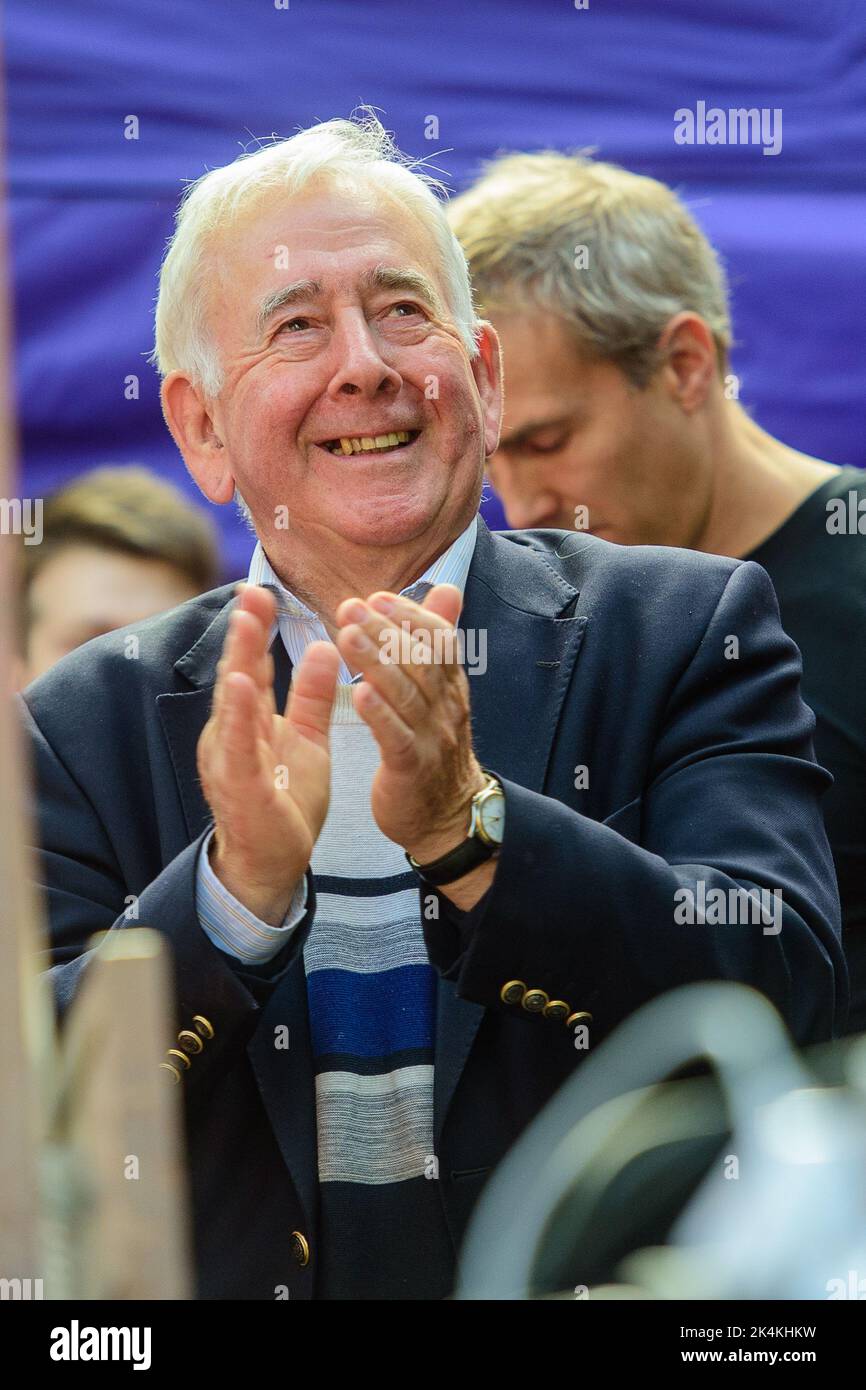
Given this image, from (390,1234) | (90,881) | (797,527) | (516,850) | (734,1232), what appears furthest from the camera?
(797,527)

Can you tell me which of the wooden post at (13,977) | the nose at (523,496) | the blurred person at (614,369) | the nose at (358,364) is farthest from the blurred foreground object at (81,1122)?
the nose at (523,496)

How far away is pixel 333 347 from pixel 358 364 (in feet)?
0.21

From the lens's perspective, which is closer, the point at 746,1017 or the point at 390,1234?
the point at 746,1017

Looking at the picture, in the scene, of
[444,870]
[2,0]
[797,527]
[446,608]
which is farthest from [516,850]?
[2,0]

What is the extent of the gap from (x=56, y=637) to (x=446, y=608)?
1.84 meters

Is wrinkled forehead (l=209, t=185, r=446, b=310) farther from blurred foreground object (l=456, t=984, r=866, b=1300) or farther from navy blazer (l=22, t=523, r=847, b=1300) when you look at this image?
blurred foreground object (l=456, t=984, r=866, b=1300)

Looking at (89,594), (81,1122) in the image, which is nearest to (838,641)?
(89,594)

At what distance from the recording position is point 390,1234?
197cm

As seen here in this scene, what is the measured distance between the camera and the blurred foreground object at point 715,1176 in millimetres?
1173

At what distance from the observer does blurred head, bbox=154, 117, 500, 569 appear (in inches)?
89.1

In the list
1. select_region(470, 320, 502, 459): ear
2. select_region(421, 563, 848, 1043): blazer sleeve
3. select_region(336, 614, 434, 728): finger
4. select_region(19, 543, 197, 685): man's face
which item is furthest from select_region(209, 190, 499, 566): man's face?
select_region(19, 543, 197, 685): man's face

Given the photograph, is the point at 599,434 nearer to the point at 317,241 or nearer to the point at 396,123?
the point at 396,123

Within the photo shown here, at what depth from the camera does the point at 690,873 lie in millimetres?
1958
